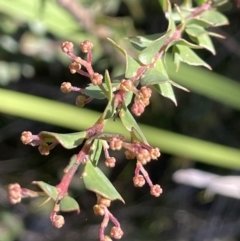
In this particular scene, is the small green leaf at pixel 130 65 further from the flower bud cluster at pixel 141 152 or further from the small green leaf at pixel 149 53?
the flower bud cluster at pixel 141 152

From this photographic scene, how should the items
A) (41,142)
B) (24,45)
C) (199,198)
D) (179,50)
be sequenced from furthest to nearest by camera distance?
(199,198) < (24,45) < (179,50) < (41,142)

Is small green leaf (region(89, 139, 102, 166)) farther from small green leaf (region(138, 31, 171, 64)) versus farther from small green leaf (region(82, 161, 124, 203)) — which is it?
small green leaf (region(138, 31, 171, 64))

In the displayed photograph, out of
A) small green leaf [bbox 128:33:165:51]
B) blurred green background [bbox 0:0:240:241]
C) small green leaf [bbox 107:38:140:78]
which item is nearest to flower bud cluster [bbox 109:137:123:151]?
small green leaf [bbox 107:38:140:78]

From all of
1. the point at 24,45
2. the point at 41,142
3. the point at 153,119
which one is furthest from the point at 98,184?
the point at 153,119

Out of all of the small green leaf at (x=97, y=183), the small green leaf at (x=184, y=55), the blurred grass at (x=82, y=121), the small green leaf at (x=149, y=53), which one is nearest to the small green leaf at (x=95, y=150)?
the small green leaf at (x=97, y=183)

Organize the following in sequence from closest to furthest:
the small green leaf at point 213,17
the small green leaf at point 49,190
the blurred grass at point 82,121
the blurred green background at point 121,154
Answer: the small green leaf at point 49,190 < the small green leaf at point 213,17 < the blurred grass at point 82,121 < the blurred green background at point 121,154

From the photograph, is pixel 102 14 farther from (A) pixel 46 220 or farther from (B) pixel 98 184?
(B) pixel 98 184

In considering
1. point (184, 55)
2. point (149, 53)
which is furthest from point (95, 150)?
point (184, 55)
